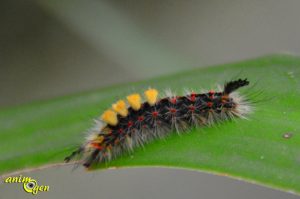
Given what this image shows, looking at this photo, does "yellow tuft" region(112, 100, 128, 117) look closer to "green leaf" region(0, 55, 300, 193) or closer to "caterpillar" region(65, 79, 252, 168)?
"caterpillar" region(65, 79, 252, 168)

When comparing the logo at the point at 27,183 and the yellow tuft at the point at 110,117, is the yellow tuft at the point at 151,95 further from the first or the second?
the logo at the point at 27,183

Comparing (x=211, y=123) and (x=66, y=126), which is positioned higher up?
(x=66, y=126)

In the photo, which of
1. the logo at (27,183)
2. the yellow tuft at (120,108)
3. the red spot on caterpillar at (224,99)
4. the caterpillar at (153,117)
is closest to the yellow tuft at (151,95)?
the caterpillar at (153,117)

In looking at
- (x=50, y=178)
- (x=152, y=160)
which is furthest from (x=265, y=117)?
(x=50, y=178)

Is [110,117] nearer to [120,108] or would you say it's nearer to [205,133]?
[120,108]

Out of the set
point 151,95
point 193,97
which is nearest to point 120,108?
point 151,95

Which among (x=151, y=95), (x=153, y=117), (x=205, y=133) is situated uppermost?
(x=151, y=95)

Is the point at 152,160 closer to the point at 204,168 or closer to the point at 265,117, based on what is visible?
the point at 204,168
